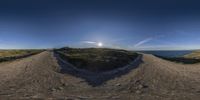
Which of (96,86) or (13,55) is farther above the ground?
(13,55)

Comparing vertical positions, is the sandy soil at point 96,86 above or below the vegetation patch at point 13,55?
below

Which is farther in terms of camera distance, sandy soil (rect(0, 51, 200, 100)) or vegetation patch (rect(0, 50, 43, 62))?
vegetation patch (rect(0, 50, 43, 62))

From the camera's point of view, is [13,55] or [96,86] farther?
[13,55]

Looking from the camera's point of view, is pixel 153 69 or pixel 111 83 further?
pixel 153 69

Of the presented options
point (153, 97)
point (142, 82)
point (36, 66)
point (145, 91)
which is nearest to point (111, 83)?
point (142, 82)

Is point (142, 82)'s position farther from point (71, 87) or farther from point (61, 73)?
point (61, 73)

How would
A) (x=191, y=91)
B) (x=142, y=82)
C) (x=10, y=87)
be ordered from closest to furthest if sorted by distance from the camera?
(x=191, y=91)
(x=10, y=87)
(x=142, y=82)

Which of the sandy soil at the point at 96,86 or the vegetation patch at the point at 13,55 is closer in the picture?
the sandy soil at the point at 96,86

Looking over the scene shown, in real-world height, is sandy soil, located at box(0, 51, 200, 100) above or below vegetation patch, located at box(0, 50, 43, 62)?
below
